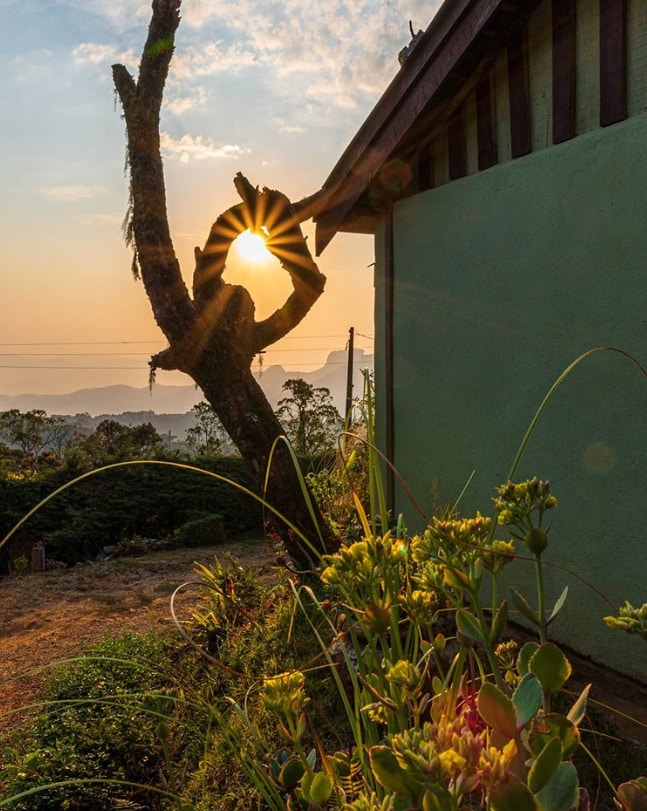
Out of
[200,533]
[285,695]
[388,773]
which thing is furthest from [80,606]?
[388,773]

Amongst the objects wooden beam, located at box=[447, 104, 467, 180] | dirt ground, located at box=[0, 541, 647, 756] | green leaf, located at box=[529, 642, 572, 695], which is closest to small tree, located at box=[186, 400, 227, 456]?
dirt ground, located at box=[0, 541, 647, 756]

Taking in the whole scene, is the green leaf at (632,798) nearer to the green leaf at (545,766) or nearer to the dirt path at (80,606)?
the green leaf at (545,766)

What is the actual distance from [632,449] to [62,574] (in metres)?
6.92

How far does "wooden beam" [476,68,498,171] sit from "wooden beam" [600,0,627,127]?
35.5 inches

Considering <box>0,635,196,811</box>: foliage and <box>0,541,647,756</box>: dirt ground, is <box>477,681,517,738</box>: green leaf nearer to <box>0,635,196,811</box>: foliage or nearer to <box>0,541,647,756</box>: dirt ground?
<box>0,635,196,811</box>: foliage

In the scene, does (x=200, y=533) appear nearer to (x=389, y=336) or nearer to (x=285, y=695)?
(x=389, y=336)

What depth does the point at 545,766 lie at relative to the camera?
2.19 feet

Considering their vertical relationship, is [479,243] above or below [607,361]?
above

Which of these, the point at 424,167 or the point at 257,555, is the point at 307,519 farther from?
the point at 257,555

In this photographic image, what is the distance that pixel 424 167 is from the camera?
503 cm

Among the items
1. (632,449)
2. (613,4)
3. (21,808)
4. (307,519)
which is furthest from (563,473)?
(21,808)

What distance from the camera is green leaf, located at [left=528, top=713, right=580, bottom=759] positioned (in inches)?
30.5

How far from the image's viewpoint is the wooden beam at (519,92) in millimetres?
4074

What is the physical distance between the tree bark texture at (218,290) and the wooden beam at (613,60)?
268cm
